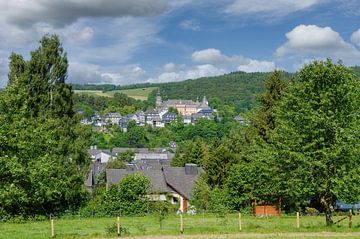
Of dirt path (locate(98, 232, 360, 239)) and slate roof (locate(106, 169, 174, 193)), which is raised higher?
slate roof (locate(106, 169, 174, 193))

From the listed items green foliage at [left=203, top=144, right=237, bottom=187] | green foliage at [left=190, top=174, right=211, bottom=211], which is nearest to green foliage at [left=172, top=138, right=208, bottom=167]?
green foliage at [left=203, top=144, right=237, bottom=187]

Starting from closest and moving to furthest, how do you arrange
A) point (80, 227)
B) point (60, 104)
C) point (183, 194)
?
point (80, 227) → point (60, 104) → point (183, 194)

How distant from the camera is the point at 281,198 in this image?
3988 centimetres

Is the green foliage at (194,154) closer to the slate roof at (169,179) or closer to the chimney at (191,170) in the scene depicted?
the chimney at (191,170)

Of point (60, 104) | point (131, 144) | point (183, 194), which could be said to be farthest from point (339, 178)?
point (131, 144)

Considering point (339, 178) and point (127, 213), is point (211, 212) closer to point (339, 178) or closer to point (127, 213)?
point (127, 213)

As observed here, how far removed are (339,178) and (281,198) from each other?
14.4 meters

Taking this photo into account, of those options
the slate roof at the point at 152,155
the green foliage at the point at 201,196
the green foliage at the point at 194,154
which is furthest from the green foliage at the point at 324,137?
the slate roof at the point at 152,155

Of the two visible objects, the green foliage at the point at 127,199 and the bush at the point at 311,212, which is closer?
the bush at the point at 311,212

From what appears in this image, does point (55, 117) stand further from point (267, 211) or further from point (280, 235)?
point (280, 235)

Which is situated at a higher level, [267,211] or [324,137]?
[324,137]

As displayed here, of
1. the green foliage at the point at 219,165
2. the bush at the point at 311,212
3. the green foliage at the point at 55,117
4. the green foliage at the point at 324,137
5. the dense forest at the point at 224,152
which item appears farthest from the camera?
the green foliage at the point at 219,165

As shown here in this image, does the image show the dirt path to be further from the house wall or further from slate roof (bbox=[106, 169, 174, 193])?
slate roof (bbox=[106, 169, 174, 193])

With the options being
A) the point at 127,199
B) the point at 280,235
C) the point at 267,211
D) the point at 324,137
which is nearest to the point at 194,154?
the point at 127,199
